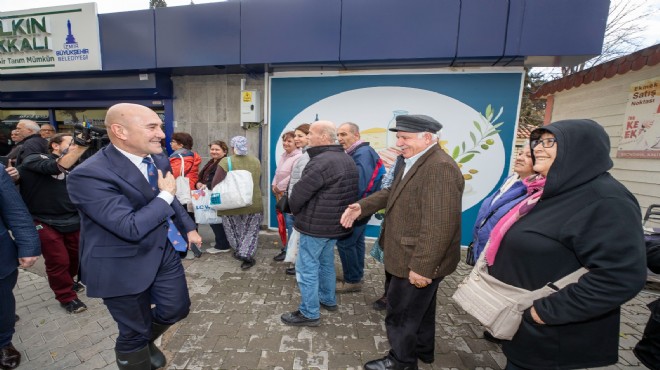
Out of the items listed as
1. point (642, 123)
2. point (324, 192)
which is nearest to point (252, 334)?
point (324, 192)

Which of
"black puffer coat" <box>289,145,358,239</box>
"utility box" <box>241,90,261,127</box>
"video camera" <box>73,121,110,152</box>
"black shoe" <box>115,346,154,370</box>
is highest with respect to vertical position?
"utility box" <box>241,90,261,127</box>

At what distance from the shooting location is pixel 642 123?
14.6 feet

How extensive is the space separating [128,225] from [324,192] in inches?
61.2

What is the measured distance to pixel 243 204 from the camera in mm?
4098

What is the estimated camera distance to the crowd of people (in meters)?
1.39

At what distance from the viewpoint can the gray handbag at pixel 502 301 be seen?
1.48 m

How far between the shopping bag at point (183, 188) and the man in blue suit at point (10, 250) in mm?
1915

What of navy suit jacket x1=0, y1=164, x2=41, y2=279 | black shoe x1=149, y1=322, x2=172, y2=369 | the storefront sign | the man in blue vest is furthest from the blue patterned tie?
the storefront sign

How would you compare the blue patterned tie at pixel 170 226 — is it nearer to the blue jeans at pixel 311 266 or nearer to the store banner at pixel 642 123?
the blue jeans at pixel 311 266

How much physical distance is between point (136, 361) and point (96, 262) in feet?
2.53

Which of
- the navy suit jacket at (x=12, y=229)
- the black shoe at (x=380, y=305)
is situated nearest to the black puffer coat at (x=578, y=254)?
the black shoe at (x=380, y=305)

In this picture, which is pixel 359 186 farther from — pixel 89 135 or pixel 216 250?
pixel 216 250

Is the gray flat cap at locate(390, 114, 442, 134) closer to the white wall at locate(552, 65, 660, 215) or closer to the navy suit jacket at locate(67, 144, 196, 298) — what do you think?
the navy suit jacket at locate(67, 144, 196, 298)

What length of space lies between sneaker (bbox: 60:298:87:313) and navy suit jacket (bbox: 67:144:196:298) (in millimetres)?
1772
